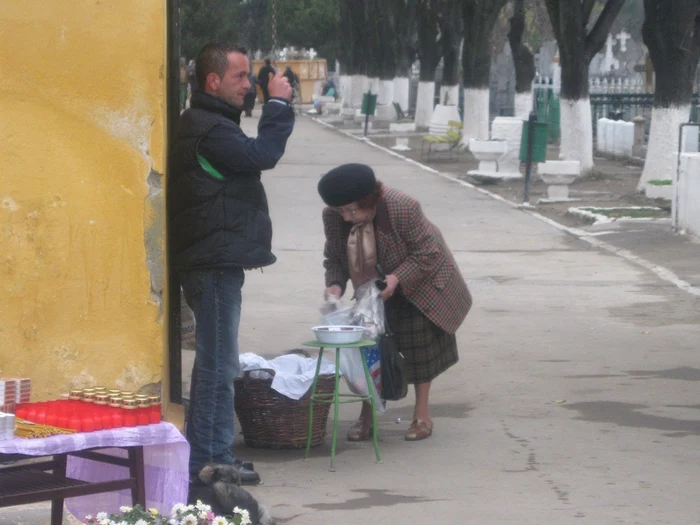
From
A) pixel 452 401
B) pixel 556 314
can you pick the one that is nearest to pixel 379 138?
pixel 556 314

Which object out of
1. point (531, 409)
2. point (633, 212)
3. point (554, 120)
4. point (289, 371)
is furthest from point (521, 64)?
point (289, 371)

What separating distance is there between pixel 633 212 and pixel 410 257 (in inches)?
436

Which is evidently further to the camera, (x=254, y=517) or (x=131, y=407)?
(x=254, y=517)

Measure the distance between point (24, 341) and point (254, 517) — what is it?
1139 millimetres

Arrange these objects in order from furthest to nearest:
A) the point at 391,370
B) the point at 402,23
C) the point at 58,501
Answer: the point at 402,23 < the point at 391,370 < the point at 58,501

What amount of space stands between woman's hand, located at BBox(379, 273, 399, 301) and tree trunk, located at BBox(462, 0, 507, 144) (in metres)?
23.2

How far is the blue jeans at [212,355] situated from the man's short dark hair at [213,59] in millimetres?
826

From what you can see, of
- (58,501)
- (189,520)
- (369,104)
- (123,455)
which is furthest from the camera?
(369,104)

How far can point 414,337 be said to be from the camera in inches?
266

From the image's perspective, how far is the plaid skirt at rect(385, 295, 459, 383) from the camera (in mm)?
6766

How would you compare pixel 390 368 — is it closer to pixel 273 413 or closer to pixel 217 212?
pixel 273 413

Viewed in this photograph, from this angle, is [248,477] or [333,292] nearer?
[248,477]

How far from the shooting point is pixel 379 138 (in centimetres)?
3638

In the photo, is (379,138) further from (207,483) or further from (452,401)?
(207,483)
